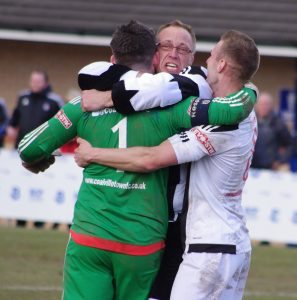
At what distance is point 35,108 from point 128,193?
9197 millimetres

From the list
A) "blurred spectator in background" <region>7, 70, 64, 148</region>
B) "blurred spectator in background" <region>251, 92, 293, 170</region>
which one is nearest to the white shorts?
"blurred spectator in background" <region>7, 70, 64, 148</region>

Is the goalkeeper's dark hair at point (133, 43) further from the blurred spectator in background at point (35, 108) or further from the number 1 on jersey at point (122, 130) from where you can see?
the blurred spectator in background at point (35, 108)

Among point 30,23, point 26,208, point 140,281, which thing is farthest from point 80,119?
point 30,23

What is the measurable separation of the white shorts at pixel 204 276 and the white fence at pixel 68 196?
333 inches

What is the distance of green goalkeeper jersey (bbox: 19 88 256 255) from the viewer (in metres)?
5.71

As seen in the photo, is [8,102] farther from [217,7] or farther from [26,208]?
[26,208]

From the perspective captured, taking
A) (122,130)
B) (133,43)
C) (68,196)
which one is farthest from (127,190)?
(68,196)

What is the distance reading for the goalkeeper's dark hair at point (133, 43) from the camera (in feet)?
18.8

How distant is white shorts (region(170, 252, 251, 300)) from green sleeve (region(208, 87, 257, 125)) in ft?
2.39

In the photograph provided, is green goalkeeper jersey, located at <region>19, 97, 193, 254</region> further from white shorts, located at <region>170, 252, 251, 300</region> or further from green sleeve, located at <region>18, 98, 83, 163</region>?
white shorts, located at <region>170, 252, 251, 300</region>

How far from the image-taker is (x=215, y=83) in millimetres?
5879

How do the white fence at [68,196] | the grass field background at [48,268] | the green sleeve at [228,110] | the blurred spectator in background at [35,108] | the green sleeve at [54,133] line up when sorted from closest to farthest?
1. the green sleeve at [228,110]
2. the green sleeve at [54,133]
3. the grass field background at [48,268]
4. the white fence at [68,196]
5. the blurred spectator in background at [35,108]

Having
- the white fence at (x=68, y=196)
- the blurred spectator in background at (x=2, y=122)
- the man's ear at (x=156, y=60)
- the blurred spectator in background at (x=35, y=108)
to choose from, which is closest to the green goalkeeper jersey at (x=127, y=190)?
the man's ear at (x=156, y=60)

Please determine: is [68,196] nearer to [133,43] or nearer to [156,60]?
[156,60]
